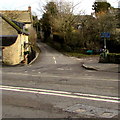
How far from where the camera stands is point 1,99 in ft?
31.0

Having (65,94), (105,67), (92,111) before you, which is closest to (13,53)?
(105,67)

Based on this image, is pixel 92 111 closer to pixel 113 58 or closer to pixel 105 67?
pixel 105 67

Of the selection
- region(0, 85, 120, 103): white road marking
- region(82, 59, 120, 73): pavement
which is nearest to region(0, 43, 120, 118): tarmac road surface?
region(0, 85, 120, 103): white road marking

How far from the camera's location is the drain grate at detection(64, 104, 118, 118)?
7351 mm

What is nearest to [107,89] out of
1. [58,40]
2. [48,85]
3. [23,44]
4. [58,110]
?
[48,85]

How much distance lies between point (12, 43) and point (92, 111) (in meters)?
25.5

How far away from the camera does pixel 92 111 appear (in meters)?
7.68

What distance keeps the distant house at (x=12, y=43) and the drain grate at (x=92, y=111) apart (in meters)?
23.6

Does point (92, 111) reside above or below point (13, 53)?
below

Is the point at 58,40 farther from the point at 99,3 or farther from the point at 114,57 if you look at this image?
the point at 114,57

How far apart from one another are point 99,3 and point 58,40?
1262 cm

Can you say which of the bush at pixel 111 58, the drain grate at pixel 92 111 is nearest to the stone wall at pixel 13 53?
the bush at pixel 111 58

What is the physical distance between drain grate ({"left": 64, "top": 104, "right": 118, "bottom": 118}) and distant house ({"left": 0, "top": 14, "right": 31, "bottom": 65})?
23634 mm

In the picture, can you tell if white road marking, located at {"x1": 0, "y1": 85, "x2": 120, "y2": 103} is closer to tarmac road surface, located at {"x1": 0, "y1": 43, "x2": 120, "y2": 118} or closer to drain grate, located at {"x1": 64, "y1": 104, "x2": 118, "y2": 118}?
tarmac road surface, located at {"x1": 0, "y1": 43, "x2": 120, "y2": 118}
